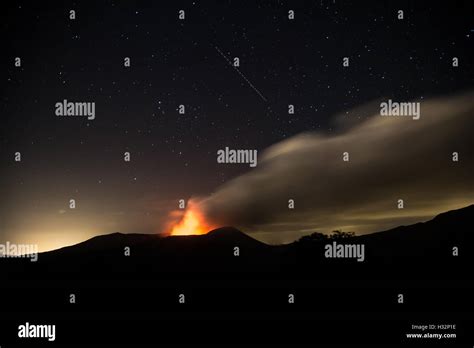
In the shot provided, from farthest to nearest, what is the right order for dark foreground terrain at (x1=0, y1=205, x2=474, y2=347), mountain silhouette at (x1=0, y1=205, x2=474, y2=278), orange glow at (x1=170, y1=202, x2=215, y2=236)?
orange glow at (x1=170, y1=202, x2=215, y2=236), mountain silhouette at (x1=0, y1=205, x2=474, y2=278), dark foreground terrain at (x1=0, y1=205, x2=474, y2=347)

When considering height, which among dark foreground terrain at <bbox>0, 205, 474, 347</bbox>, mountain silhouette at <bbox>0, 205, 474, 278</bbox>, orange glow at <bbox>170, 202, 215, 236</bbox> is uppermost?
orange glow at <bbox>170, 202, 215, 236</bbox>

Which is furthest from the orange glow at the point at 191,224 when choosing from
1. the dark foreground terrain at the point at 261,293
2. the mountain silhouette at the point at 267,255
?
the dark foreground terrain at the point at 261,293

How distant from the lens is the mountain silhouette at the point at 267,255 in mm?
5031

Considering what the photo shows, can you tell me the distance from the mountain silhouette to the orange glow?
0.09 meters

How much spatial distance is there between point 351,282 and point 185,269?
2069 mm

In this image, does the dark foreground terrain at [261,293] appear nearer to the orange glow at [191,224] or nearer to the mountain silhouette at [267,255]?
the mountain silhouette at [267,255]

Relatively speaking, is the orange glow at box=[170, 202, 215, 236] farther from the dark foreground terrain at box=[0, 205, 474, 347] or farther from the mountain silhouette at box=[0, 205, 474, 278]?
the dark foreground terrain at box=[0, 205, 474, 347]

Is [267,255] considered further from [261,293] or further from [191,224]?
[191,224]

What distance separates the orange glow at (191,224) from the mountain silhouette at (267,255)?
9cm

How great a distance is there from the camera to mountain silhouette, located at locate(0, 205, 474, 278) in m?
5.03

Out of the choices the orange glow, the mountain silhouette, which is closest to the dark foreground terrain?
the mountain silhouette

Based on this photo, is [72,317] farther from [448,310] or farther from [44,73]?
[448,310]

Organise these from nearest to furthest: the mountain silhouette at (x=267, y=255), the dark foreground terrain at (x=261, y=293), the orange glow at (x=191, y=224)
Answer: the dark foreground terrain at (x=261, y=293)
the mountain silhouette at (x=267, y=255)
the orange glow at (x=191, y=224)

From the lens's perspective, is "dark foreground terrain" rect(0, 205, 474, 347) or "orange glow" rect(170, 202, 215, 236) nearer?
"dark foreground terrain" rect(0, 205, 474, 347)
